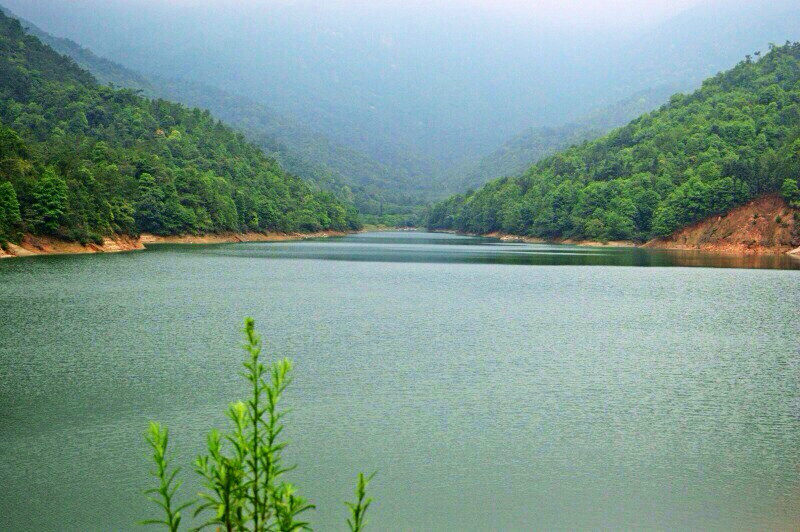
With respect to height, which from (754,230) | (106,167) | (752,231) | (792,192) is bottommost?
(752,231)

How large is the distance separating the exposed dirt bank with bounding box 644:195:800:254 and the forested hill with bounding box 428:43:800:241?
6.19ft

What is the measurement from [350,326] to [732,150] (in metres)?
123

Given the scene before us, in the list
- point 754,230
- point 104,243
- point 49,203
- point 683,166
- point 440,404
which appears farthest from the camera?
point 683,166

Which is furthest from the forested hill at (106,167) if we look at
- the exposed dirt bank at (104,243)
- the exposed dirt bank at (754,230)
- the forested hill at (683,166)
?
the exposed dirt bank at (754,230)

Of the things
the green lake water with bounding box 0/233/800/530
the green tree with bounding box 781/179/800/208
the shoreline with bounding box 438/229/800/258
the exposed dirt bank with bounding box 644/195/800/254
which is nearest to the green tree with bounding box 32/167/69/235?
the green lake water with bounding box 0/233/800/530

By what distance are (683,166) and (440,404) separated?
140 m

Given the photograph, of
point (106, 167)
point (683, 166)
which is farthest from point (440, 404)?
point (683, 166)

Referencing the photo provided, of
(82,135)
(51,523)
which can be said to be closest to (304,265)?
(51,523)

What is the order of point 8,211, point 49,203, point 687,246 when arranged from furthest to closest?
point 687,246
point 49,203
point 8,211

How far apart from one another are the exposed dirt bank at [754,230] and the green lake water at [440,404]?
225 feet

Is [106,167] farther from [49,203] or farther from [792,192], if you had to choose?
[792,192]

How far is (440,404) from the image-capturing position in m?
21.6

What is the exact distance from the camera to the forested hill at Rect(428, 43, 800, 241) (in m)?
118

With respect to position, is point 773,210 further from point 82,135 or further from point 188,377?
point 82,135
